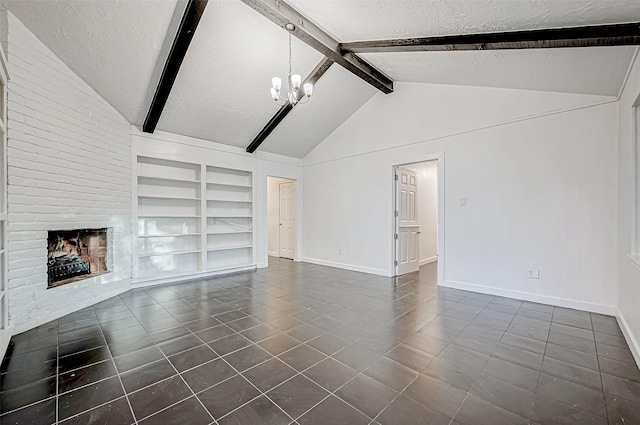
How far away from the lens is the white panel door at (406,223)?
17.6 feet

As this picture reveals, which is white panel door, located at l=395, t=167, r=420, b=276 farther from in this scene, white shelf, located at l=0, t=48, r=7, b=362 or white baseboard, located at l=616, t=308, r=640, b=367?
white shelf, located at l=0, t=48, r=7, b=362

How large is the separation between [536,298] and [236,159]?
18.5 ft

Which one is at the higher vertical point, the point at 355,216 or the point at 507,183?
the point at 507,183

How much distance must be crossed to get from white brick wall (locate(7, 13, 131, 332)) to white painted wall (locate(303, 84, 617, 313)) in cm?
436

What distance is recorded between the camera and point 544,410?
1656mm

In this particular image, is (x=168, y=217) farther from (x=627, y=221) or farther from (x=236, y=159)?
(x=627, y=221)

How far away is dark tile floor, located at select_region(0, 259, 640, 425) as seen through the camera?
164cm

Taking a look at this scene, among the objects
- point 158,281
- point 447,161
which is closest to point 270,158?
point 158,281

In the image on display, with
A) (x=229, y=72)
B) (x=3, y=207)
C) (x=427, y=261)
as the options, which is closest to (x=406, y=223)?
(x=427, y=261)

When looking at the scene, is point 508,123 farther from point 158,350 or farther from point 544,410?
point 158,350

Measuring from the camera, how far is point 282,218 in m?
8.03

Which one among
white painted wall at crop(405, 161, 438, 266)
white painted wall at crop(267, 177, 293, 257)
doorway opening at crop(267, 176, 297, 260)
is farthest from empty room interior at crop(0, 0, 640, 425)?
white painted wall at crop(267, 177, 293, 257)

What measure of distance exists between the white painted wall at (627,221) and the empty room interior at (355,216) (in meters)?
0.05

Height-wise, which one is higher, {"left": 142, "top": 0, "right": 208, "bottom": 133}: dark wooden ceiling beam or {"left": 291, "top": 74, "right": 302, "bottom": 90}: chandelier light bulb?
{"left": 142, "top": 0, "right": 208, "bottom": 133}: dark wooden ceiling beam
